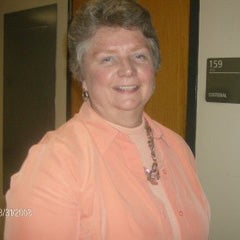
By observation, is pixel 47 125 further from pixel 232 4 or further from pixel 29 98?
pixel 232 4

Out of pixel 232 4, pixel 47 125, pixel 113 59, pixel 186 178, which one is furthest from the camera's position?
pixel 47 125

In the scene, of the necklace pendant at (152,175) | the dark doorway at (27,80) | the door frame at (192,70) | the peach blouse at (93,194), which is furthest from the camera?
the dark doorway at (27,80)

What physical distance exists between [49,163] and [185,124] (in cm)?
142

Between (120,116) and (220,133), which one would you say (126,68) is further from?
(220,133)

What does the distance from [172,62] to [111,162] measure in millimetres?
1323

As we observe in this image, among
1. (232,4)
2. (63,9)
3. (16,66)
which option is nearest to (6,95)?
(16,66)

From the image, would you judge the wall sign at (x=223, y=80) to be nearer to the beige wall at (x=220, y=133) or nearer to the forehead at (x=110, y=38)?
the beige wall at (x=220, y=133)

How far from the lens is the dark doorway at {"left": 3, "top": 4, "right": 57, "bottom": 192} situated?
3150mm

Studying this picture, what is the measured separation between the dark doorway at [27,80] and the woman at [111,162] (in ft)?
6.31

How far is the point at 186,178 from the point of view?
1350 millimetres

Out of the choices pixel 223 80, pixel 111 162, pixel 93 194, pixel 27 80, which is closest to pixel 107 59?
pixel 111 162

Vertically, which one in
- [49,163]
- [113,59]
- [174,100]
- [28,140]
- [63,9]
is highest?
[63,9]

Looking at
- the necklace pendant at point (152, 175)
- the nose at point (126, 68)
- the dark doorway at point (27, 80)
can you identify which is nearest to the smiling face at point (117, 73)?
the nose at point (126, 68)

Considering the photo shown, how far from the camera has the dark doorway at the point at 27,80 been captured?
3150 mm
